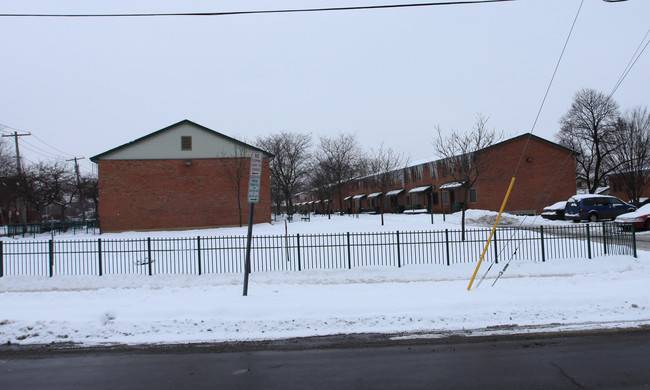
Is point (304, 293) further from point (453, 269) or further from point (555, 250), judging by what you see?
point (555, 250)

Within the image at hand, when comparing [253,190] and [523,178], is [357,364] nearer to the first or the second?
[253,190]

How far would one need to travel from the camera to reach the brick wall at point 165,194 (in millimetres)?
31453

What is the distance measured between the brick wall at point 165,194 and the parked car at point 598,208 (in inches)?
909

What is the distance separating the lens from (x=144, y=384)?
507 cm

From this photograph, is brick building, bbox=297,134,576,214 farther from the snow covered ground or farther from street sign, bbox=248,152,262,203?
street sign, bbox=248,152,262,203

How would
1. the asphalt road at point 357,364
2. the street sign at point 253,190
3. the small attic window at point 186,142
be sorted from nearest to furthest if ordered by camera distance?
the asphalt road at point 357,364 < the street sign at point 253,190 < the small attic window at point 186,142

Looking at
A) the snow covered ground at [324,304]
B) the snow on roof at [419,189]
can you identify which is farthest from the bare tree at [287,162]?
the snow covered ground at [324,304]

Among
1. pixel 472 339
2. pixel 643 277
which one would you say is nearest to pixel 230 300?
pixel 472 339

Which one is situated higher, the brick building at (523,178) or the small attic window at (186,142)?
the small attic window at (186,142)

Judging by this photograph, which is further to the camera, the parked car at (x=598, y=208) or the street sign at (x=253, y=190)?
the parked car at (x=598, y=208)

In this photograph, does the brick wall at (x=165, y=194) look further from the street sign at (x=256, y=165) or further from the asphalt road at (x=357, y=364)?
the asphalt road at (x=357, y=364)

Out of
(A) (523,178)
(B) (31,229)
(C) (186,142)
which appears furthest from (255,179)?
(A) (523,178)

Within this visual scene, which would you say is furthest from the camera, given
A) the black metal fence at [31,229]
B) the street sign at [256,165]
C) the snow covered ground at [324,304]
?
the black metal fence at [31,229]

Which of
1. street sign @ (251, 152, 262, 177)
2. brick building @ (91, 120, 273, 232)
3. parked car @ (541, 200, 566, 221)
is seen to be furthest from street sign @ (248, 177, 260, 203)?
parked car @ (541, 200, 566, 221)
